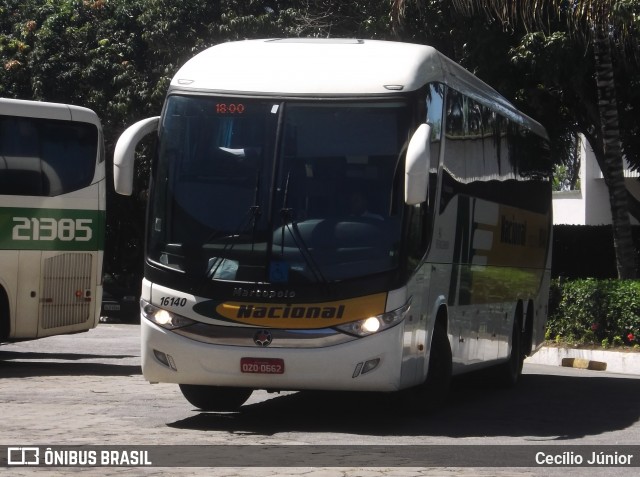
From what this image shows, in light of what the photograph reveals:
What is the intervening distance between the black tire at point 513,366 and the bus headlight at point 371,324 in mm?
5869

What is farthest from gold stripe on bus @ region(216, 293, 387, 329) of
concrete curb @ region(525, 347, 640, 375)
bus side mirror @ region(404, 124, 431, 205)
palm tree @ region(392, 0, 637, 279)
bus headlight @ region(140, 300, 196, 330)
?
concrete curb @ region(525, 347, 640, 375)

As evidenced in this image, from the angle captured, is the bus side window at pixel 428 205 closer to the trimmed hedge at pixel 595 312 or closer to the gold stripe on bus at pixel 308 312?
the gold stripe on bus at pixel 308 312

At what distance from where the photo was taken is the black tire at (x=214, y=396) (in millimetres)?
12273

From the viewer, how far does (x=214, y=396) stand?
1236cm

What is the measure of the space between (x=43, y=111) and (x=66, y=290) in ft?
7.86

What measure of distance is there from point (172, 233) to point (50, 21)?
28873mm

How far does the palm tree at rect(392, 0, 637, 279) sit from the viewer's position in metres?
19.0

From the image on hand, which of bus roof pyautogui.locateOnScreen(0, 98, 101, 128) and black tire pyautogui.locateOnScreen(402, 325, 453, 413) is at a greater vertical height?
bus roof pyautogui.locateOnScreen(0, 98, 101, 128)

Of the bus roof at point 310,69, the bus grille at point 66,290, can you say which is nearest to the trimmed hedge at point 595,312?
the bus grille at point 66,290

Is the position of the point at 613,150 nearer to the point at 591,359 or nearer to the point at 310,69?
the point at 591,359

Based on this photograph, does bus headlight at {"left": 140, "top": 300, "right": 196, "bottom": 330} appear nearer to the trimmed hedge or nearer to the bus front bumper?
the bus front bumper

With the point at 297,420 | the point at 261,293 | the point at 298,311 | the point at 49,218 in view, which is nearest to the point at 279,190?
the point at 261,293

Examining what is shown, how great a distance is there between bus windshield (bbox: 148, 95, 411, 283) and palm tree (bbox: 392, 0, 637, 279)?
8.17 metres

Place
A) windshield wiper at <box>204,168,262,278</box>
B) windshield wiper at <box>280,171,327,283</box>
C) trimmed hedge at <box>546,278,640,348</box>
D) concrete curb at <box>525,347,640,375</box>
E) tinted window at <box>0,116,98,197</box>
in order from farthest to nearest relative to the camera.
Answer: trimmed hedge at <box>546,278,640,348</box>
concrete curb at <box>525,347,640,375</box>
tinted window at <box>0,116,98,197</box>
windshield wiper at <box>204,168,262,278</box>
windshield wiper at <box>280,171,327,283</box>
